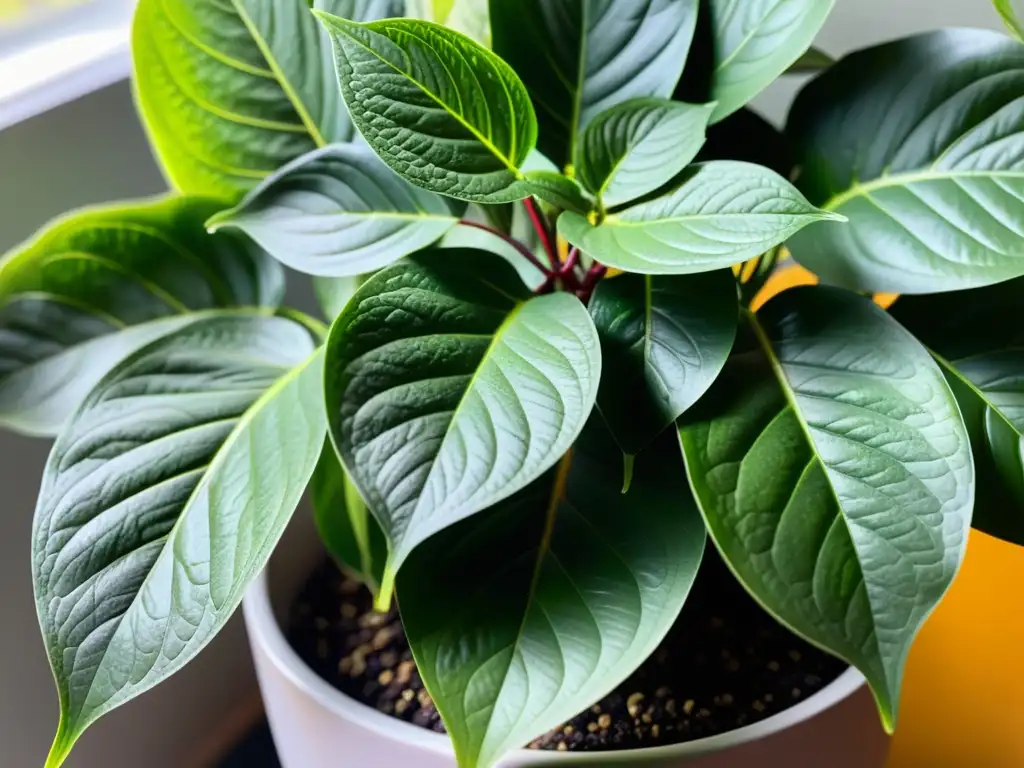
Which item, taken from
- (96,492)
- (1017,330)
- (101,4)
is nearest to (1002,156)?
(1017,330)

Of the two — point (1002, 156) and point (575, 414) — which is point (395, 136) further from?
point (1002, 156)

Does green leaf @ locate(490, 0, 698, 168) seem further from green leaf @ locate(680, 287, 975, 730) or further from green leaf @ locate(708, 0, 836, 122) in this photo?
green leaf @ locate(680, 287, 975, 730)

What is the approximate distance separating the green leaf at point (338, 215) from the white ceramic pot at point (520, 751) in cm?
24

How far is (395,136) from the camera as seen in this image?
0.44m

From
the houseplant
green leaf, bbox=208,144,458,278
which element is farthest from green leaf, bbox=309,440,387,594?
green leaf, bbox=208,144,458,278

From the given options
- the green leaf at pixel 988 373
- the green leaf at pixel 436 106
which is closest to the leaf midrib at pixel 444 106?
the green leaf at pixel 436 106

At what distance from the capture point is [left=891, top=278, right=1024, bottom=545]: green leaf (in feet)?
1.62

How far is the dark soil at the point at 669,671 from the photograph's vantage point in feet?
1.80

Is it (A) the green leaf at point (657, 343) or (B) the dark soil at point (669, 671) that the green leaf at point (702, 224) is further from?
(B) the dark soil at point (669, 671)

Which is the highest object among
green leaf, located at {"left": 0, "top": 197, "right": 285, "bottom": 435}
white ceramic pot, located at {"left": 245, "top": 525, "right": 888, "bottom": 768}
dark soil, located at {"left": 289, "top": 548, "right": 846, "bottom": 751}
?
green leaf, located at {"left": 0, "top": 197, "right": 285, "bottom": 435}

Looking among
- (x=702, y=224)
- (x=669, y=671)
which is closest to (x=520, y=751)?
(x=669, y=671)

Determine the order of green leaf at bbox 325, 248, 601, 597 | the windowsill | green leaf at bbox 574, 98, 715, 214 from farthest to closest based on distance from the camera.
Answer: the windowsill, green leaf at bbox 574, 98, 715, 214, green leaf at bbox 325, 248, 601, 597

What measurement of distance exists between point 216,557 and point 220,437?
0.09 m

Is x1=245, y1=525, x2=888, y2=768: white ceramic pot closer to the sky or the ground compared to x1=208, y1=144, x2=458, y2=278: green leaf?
closer to the ground
